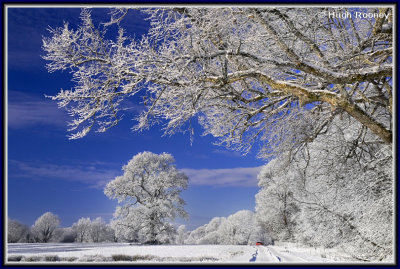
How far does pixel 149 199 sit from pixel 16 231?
12.6 m

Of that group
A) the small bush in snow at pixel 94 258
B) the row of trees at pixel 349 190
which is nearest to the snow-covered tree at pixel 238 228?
the row of trees at pixel 349 190

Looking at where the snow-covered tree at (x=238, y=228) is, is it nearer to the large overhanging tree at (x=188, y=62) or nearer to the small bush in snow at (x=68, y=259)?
the large overhanging tree at (x=188, y=62)

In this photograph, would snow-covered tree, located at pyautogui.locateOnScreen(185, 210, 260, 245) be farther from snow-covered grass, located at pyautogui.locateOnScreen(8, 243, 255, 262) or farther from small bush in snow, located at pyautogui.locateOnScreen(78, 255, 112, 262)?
small bush in snow, located at pyautogui.locateOnScreen(78, 255, 112, 262)

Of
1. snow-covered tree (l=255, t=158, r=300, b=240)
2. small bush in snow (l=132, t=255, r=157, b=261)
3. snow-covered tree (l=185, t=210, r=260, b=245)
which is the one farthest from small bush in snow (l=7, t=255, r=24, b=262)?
snow-covered tree (l=255, t=158, r=300, b=240)

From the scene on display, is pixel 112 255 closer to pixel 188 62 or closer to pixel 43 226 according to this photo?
pixel 43 226

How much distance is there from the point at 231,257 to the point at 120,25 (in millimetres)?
4100

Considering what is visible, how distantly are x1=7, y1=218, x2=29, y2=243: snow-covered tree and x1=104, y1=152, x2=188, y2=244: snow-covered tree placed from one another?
1019 cm

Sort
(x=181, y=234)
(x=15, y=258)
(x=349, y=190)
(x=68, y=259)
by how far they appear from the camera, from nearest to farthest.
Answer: (x=15, y=258), (x=68, y=259), (x=349, y=190), (x=181, y=234)

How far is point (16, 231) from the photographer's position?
455 cm

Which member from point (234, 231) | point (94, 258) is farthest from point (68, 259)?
point (234, 231)

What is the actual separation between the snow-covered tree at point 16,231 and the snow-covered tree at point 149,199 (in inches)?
401

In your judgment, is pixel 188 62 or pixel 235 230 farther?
pixel 235 230

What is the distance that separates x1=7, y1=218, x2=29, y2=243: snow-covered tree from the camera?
14.8ft

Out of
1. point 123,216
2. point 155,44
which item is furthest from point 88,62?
point 123,216
